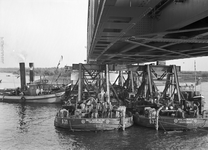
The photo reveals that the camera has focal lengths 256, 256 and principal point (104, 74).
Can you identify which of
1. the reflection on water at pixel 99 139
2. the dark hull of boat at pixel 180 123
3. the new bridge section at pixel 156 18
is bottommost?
the reflection on water at pixel 99 139

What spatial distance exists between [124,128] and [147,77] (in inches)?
359

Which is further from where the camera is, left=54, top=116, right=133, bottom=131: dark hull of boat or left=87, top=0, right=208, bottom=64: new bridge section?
left=54, top=116, right=133, bottom=131: dark hull of boat

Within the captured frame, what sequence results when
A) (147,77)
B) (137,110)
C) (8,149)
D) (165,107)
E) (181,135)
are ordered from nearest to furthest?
1. (8,149)
2. (181,135)
3. (165,107)
4. (137,110)
5. (147,77)

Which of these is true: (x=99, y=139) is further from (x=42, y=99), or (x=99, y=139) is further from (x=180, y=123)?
(x=42, y=99)

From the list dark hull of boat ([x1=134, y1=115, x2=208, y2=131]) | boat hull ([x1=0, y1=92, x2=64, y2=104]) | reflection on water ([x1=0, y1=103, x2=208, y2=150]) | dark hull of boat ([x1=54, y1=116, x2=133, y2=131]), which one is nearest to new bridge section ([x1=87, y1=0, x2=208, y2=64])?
reflection on water ([x1=0, y1=103, x2=208, y2=150])

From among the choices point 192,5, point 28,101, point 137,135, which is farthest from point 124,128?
point 28,101

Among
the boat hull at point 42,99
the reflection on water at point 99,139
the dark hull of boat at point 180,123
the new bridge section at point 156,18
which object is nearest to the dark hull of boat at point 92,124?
the reflection on water at point 99,139

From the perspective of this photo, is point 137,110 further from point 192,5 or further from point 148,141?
point 192,5

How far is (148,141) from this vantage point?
21797 millimetres

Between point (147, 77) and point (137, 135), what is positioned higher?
point (147, 77)

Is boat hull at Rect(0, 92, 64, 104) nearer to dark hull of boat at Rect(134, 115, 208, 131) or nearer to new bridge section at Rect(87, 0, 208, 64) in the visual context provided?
dark hull of boat at Rect(134, 115, 208, 131)

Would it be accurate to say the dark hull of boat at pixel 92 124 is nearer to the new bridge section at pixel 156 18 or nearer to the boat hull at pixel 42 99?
the new bridge section at pixel 156 18

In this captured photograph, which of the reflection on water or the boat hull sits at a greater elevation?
the boat hull

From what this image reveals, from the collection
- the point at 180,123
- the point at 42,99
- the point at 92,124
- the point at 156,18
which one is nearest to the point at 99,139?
the point at 92,124
